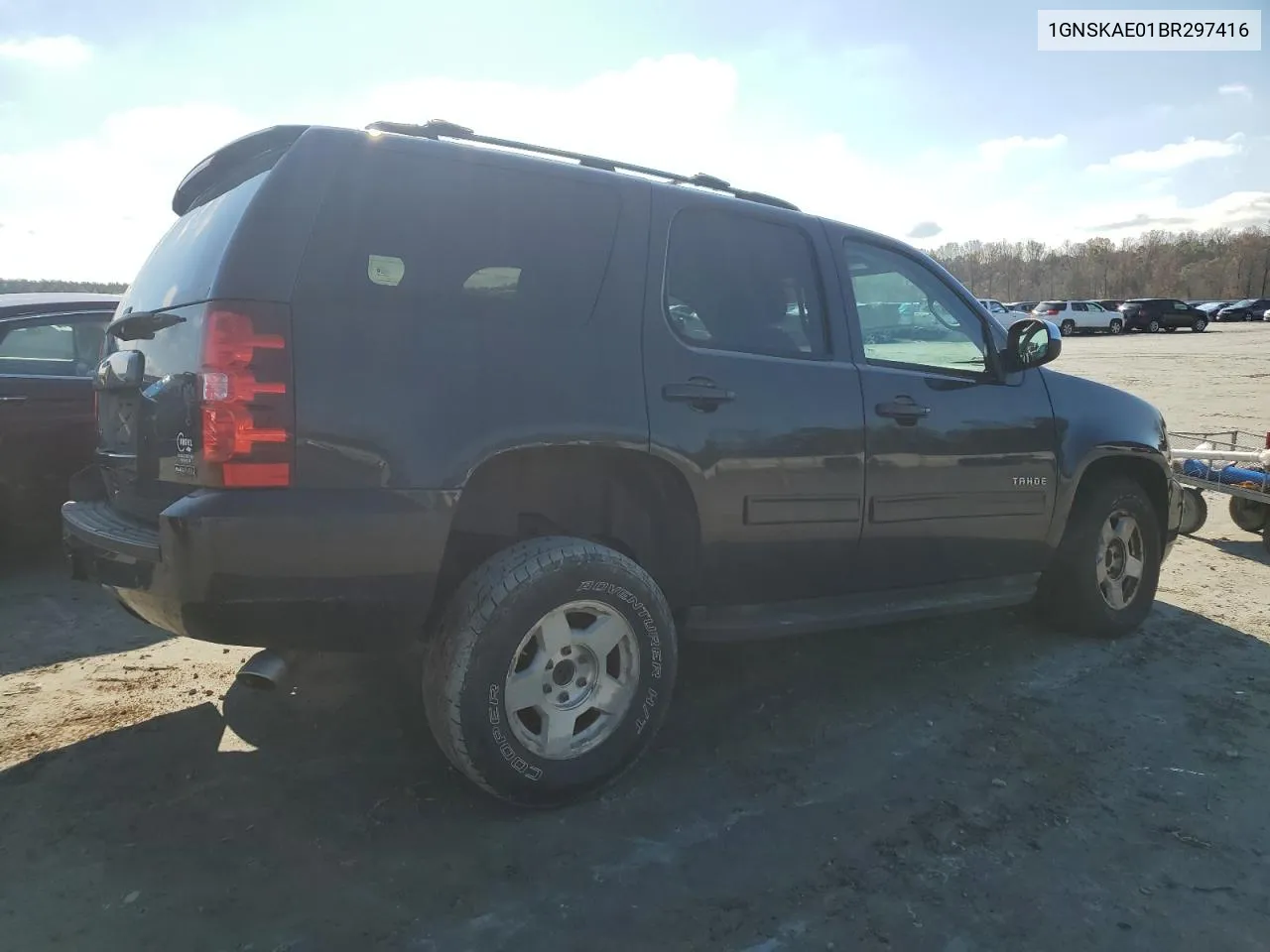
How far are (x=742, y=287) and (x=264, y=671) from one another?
212 cm

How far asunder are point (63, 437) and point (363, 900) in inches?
167

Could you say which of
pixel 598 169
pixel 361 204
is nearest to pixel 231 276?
pixel 361 204

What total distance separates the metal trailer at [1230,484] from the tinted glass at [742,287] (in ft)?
12.3

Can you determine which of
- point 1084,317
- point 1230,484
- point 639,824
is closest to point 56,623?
point 639,824

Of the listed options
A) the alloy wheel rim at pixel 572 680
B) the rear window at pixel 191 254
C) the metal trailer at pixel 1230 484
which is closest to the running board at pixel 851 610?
the alloy wheel rim at pixel 572 680

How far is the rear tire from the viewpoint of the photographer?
14.4 ft

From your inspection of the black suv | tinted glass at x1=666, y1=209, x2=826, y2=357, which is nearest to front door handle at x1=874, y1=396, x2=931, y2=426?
the black suv

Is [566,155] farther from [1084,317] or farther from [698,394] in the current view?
[1084,317]

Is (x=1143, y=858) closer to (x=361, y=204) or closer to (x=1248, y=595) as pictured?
(x=361, y=204)

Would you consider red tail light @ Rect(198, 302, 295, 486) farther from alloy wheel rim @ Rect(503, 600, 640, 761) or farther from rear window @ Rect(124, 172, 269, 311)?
alloy wheel rim @ Rect(503, 600, 640, 761)

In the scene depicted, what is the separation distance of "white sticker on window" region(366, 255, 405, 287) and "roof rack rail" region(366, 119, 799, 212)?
0.45m

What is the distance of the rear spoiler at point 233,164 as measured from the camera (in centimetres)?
281

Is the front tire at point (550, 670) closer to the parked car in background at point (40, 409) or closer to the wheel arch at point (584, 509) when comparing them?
the wheel arch at point (584, 509)

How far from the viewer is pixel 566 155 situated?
3.12m
